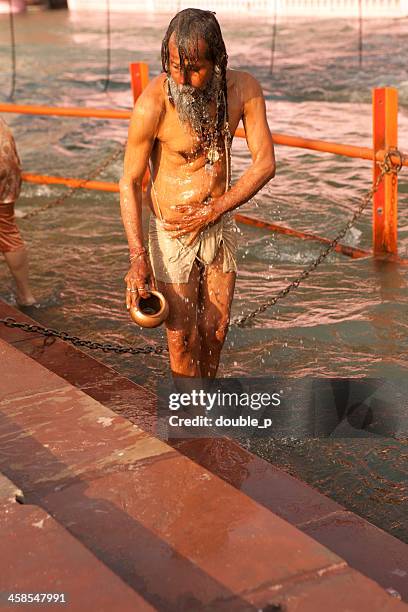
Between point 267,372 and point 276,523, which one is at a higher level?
point 276,523

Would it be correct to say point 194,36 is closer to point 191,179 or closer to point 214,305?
point 191,179

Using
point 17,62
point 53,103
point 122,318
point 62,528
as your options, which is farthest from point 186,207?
point 17,62

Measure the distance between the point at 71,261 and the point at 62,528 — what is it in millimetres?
5360

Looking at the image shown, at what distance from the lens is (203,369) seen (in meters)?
4.73

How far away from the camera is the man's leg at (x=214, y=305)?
4.41m

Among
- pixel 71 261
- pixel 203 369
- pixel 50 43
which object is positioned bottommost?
pixel 50 43

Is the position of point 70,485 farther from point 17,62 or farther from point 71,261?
point 17,62

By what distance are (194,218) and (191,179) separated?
165 mm

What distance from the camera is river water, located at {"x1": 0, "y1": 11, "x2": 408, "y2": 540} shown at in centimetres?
468

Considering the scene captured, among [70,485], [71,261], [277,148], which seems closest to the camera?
[70,485]

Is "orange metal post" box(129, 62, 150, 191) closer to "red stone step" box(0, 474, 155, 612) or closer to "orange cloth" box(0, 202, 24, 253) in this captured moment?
"orange cloth" box(0, 202, 24, 253)

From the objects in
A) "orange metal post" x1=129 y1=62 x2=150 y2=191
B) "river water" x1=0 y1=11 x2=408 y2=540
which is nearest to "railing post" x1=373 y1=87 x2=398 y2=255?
"river water" x1=0 y1=11 x2=408 y2=540

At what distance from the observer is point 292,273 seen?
7.67 metres

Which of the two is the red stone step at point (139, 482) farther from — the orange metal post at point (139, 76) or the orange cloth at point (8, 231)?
the orange metal post at point (139, 76)
